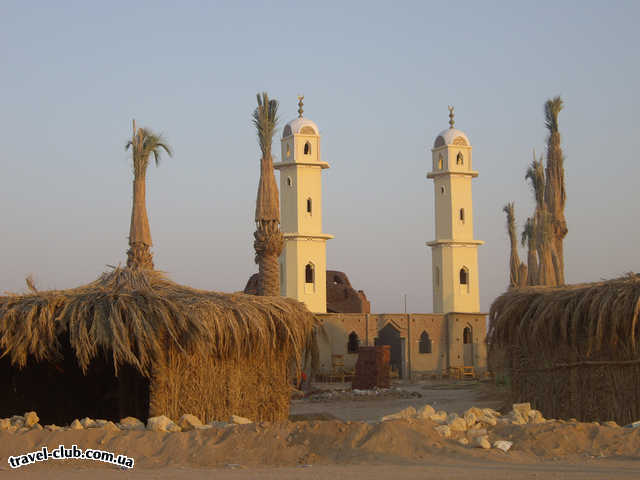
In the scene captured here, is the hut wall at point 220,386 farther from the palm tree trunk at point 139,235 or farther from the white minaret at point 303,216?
the white minaret at point 303,216

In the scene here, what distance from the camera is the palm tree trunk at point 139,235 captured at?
17.6 meters

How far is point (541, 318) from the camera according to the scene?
10852 millimetres

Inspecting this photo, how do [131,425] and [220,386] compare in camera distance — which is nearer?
[131,425]

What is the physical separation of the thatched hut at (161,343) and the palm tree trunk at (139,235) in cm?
580

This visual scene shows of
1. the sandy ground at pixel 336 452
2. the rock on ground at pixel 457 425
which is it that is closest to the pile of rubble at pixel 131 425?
the sandy ground at pixel 336 452

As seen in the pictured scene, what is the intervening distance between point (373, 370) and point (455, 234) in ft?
55.4

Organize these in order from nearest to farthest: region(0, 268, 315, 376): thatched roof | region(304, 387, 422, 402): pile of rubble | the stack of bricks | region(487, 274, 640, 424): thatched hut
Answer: region(0, 268, 315, 376): thatched roof → region(487, 274, 640, 424): thatched hut → region(304, 387, 422, 402): pile of rubble → the stack of bricks

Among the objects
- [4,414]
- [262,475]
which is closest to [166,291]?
[4,414]

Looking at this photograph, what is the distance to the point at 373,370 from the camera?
25750 millimetres

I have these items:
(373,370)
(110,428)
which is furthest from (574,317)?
(373,370)

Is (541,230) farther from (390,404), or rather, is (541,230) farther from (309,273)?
(309,273)

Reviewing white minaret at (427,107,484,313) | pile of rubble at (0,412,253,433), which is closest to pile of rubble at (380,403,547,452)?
pile of rubble at (0,412,253,433)

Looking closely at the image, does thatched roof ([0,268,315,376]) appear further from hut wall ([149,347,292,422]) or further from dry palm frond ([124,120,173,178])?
dry palm frond ([124,120,173,178])

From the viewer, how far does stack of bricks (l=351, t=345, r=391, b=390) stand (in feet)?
84.1
